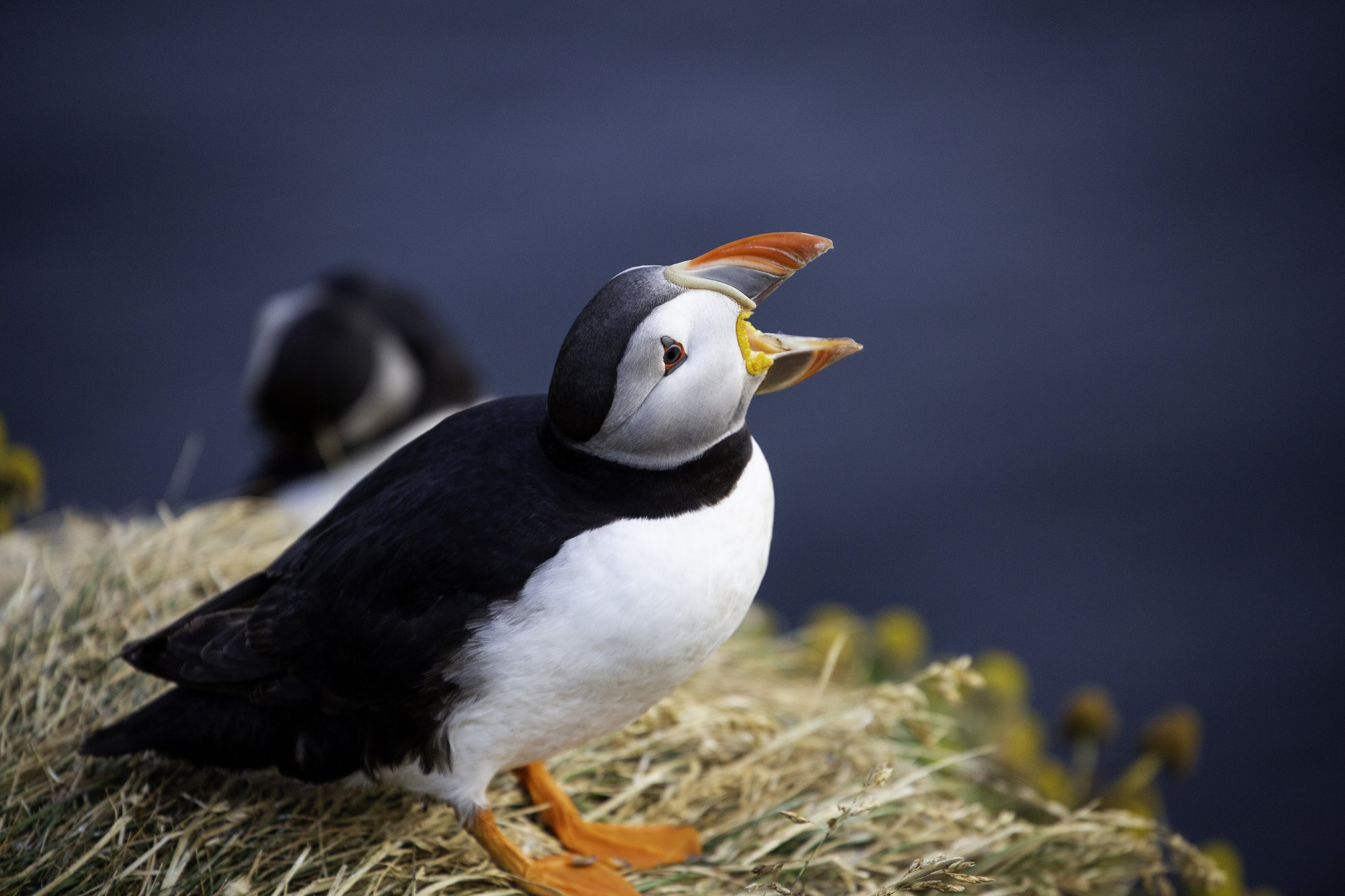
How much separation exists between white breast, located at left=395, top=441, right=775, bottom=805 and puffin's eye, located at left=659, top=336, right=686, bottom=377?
0.24 meters

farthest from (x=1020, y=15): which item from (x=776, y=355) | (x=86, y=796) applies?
(x=86, y=796)

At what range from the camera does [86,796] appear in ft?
7.02

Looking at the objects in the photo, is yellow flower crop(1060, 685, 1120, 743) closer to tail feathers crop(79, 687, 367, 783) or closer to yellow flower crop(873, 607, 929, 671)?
yellow flower crop(873, 607, 929, 671)

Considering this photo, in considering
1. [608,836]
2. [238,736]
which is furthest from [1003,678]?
[238,736]

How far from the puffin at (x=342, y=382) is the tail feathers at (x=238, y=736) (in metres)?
2.65

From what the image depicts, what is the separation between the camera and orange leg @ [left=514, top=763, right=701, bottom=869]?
2.21 meters

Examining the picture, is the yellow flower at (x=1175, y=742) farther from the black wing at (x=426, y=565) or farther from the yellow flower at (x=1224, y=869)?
the black wing at (x=426, y=565)

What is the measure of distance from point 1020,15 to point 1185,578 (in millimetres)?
3953

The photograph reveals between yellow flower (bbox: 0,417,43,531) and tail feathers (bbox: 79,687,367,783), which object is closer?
tail feathers (bbox: 79,687,367,783)

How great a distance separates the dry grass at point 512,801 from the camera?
2.04 m

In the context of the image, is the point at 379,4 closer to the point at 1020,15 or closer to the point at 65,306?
the point at 65,306

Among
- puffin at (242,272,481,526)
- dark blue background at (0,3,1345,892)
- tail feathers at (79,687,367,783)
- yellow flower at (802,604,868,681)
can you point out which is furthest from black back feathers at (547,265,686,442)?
dark blue background at (0,3,1345,892)

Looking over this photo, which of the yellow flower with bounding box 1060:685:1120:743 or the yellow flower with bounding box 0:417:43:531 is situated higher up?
the yellow flower with bounding box 0:417:43:531

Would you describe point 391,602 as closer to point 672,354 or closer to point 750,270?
point 672,354
